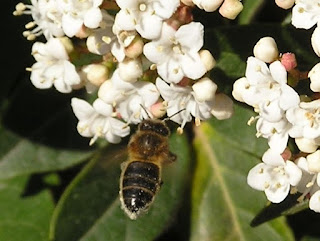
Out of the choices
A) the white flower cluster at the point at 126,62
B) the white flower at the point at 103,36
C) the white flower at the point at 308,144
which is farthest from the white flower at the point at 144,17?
the white flower at the point at 308,144

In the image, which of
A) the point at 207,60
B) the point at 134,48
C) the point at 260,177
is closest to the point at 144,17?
the point at 134,48

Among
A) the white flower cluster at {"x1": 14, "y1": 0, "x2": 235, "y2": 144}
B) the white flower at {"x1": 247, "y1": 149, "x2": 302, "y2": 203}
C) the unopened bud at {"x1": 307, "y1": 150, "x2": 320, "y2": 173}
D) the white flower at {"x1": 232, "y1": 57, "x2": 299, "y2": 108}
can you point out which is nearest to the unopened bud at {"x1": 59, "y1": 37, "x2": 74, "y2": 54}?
the white flower cluster at {"x1": 14, "y1": 0, "x2": 235, "y2": 144}

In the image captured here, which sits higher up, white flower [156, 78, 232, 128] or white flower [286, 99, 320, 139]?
white flower [286, 99, 320, 139]

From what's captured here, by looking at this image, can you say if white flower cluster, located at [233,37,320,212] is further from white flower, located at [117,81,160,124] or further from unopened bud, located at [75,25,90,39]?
unopened bud, located at [75,25,90,39]

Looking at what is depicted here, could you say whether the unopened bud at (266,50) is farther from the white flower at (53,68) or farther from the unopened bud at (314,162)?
the white flower at (53,68)

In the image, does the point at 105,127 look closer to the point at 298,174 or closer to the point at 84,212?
the point at 84,212

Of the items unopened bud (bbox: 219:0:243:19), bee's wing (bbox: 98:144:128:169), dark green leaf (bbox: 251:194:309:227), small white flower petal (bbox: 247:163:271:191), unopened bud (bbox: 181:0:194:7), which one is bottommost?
bee's wing (bbox: 98:144:128:169)

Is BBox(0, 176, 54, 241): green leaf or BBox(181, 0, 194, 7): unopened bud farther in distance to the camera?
BBox(0, 176, 54, 241): green leaf
